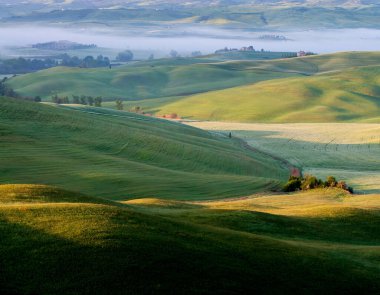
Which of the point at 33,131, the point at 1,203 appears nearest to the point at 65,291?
the point at 1,203

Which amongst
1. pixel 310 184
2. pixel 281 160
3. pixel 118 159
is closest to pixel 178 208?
pixel 310 184

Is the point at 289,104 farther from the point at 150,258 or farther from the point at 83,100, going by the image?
the point at 150,258

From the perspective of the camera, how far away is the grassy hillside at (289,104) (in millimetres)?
160250

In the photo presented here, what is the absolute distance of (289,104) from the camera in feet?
564

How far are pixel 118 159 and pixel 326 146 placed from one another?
49387 mm

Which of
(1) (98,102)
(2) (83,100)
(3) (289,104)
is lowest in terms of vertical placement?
(3) (289,104)

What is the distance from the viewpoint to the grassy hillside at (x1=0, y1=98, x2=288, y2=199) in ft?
183

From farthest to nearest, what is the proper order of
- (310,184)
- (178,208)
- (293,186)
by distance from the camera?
(293,186) < (310,184) < (178,208)

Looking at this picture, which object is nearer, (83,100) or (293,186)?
(293,186)

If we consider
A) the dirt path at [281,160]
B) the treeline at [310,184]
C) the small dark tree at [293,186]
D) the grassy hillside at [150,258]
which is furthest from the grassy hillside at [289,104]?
the grassy hillside at [150,258]

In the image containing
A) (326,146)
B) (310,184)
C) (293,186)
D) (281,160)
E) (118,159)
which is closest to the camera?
(310,184)

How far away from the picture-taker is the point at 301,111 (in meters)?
165

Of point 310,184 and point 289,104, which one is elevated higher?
point 310,184

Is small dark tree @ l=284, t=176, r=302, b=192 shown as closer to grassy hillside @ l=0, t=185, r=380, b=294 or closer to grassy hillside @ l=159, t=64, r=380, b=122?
grassy hillside @ l=0, t=185, r=380, b=294
